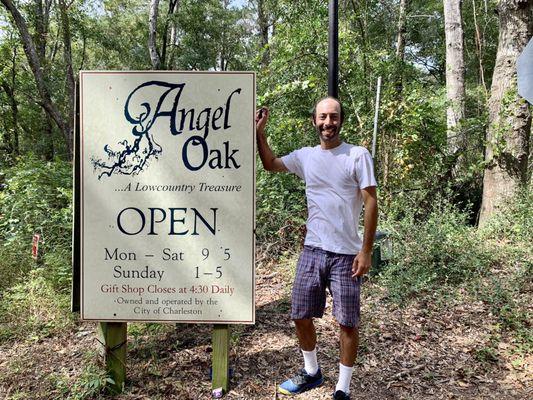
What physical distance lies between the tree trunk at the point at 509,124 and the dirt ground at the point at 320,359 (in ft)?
8.77

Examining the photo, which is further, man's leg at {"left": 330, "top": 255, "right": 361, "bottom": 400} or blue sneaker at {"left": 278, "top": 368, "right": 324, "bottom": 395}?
blue sneaker at {"left": 278, "top": 368, "right": 324, "bottom": 395}

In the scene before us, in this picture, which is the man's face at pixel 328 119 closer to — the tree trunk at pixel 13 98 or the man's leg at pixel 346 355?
the man's leg at pixel 346 355

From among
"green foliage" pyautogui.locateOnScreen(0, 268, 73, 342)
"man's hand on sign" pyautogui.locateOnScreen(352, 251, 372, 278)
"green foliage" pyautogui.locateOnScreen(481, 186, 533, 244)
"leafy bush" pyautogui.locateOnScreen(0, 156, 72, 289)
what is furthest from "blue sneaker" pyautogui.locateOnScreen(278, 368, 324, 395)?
"green foliage" pyautogui.locateOnScreen(481, 186, 533, 244)

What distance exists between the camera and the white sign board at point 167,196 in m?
2.66

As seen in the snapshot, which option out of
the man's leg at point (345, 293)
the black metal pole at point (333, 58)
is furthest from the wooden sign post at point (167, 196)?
the black metal pole at point (333, 58)

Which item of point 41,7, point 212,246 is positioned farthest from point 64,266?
point 41,7

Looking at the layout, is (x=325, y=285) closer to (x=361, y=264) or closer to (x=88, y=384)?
(x=361, y=264)

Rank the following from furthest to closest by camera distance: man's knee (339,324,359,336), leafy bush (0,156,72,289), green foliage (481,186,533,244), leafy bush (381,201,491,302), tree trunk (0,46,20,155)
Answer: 1. tree trunk (0,46,20,155)
2. green foliage (481,186,533,244)
3. leafy bush (0,156,72,289)
4. leafy bush (381,201,491,302)
5. man's knee (339,324,359,336)

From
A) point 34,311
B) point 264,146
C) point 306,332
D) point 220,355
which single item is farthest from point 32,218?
point 306,332

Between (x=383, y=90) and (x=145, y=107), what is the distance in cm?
496

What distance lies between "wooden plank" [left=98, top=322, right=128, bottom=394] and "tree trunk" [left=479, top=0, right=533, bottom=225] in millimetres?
5195

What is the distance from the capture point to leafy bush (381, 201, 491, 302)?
4391mm

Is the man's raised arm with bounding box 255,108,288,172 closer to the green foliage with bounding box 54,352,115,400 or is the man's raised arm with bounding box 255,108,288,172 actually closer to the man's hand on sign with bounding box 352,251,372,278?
the man's hand on sign with bounding box 352,251,372,278

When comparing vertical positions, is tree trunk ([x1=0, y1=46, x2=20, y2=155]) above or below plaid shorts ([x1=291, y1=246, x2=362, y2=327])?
above
